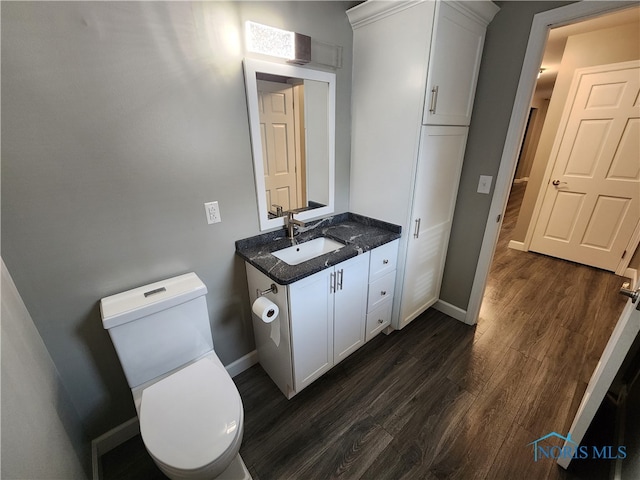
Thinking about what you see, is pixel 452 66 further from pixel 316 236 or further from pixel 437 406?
pixel 437 406

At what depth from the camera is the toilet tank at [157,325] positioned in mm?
1121

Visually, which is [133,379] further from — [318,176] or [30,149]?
[318,176]

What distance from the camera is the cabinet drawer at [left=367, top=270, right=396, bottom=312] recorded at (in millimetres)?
1787

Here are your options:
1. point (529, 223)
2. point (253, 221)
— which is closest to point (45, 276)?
point (253, 221)

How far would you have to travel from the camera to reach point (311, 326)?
1.45 m

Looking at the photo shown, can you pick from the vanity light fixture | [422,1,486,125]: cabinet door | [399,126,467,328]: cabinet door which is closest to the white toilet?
the vanity light fixture

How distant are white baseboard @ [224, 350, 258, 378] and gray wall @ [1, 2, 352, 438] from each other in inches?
19.4

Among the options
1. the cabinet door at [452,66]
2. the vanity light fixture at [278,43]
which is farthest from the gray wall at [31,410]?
the cabinet door at [452,66]

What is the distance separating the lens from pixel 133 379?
1193 millimetres

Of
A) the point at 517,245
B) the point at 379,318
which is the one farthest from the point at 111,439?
the point at 517,245

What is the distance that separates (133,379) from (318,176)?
152 cm

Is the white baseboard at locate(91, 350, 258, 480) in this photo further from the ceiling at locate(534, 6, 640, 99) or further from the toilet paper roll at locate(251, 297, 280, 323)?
the ceiling at locate(534, 6, 640, 99)

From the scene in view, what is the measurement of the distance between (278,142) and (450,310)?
197cm

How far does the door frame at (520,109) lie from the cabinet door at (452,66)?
27cm
